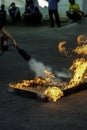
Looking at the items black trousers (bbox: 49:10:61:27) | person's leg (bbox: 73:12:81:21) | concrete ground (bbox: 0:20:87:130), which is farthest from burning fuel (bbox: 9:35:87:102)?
person's leg (bbox: 73:12:81:21)

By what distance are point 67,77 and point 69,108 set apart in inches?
73.6

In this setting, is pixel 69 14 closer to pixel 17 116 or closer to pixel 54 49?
pixel 54 49

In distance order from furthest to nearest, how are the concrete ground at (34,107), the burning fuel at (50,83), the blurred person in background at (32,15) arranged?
the blurred person in background at (32,15) → the burning fuel at (50,83) → the concrete ground at (34,107)

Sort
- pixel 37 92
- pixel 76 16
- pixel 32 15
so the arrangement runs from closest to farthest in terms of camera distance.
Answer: pixel 37 92 < pixel 76 16 < pixel 32 15

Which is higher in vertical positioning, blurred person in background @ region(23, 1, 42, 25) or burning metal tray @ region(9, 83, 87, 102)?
burning metal tray @ region(9, 83, 87, 102)

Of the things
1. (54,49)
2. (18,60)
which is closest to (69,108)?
(18,60)

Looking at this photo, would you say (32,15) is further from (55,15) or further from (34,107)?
(34,107)

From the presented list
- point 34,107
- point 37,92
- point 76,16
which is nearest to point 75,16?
point 76,16

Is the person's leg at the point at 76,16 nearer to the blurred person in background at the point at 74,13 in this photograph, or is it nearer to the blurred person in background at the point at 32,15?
the blurred person in background at the point at 74,13

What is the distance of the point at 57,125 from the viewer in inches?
238

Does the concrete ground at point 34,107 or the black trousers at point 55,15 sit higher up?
the concrete ground at point 34,107

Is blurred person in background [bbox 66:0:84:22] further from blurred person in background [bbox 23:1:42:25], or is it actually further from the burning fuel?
the burning fuel

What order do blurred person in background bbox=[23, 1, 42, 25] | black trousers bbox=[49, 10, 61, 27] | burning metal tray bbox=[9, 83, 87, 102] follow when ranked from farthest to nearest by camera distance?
blurred person in background bbox=[23, 1, 42, 25], black trousers bbox=[49, 10, 61, 27], burning metal tray bbox=[9, 83, 87, 102]

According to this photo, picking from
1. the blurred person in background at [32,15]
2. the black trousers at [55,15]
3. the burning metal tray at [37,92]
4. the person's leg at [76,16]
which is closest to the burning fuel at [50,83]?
the burning metal tray at [37,92]
